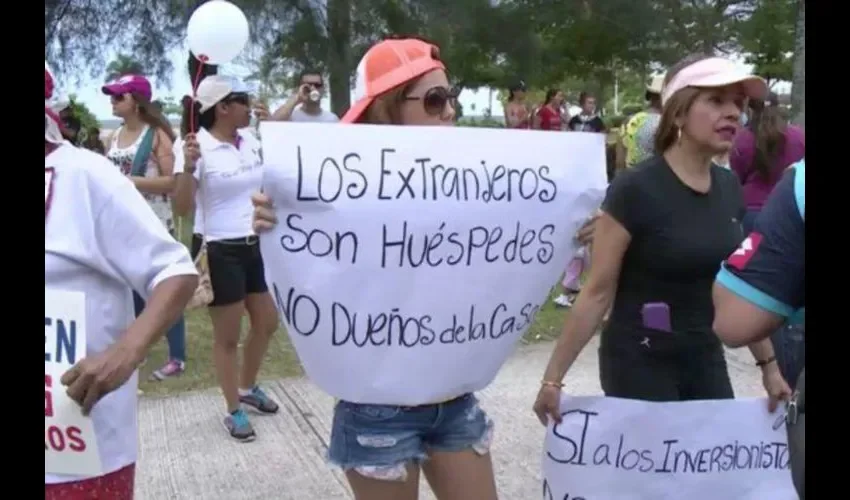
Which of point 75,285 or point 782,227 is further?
point 75,285

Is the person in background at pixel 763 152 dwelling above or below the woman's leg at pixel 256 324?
above

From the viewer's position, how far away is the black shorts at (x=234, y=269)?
180 inches

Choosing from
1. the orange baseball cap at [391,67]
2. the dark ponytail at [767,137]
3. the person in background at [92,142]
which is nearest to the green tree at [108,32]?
the person in background at [92,142]

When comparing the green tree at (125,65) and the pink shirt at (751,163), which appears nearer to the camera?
the pink shirt at (751,163)

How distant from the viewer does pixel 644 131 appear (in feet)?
18.5

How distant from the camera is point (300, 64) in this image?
1562 cm

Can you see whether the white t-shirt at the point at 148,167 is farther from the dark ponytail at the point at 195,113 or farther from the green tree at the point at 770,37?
the green tree at the point at 770,37

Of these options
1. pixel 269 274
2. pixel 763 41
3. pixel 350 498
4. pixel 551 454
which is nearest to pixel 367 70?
pixel 269 274

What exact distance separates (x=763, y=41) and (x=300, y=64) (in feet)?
34.5

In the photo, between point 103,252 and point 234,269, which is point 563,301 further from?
point 103,252

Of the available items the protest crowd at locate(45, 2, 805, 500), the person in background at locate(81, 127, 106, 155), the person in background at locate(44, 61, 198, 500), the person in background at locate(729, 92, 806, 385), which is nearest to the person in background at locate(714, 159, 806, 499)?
the protest crowd at locate(45, 2, 805, 500)

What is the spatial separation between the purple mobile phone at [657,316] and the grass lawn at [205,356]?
3545 millimetres

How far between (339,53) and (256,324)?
10.9 metres
